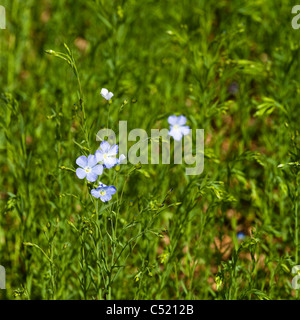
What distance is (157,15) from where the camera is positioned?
3545mm

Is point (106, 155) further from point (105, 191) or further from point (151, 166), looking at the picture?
point (151, 166)

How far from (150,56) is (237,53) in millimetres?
691

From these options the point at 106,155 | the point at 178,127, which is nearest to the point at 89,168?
the point at 106,155

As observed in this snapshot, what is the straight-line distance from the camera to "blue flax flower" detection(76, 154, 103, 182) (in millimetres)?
1619

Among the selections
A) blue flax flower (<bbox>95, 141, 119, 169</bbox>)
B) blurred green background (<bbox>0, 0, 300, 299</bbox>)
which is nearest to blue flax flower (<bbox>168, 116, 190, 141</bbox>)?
blurred green background (<bbox>0, 0, 300, 299</bbox>)

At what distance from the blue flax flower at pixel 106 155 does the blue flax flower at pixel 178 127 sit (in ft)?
1.48

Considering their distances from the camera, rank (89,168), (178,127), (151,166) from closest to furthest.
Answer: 1. (89,168)
2. (178,127)
3. (151,166)

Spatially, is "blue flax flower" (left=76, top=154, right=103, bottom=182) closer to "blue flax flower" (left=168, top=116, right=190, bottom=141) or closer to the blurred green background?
the blurred green background

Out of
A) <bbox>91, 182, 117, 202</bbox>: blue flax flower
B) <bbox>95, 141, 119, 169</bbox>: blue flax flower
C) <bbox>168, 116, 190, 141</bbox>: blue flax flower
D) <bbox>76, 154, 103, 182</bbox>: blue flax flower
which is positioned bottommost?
<bbox>91, 182, 117, 202</bbox>: blue flax flower

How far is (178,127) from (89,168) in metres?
0.68

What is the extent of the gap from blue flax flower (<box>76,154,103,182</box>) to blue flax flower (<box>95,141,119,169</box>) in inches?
1.1

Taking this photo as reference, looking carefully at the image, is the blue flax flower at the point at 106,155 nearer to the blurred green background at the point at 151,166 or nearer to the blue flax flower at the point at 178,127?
the blurred green background at the point at 151,166

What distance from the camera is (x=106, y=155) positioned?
66.6 inches
